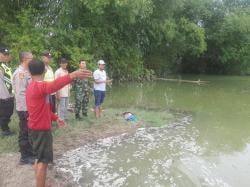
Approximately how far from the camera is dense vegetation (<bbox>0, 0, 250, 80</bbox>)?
17984 millimetres

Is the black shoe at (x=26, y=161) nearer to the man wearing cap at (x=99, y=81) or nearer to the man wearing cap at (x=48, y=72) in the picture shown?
the man wearing cap at (x=48, y=72)

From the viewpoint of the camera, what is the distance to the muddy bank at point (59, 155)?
615 centimetres

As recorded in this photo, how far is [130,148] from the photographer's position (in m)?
8.72

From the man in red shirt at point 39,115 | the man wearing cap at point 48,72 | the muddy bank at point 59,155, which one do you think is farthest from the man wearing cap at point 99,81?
the man in red shirt at point 39,115

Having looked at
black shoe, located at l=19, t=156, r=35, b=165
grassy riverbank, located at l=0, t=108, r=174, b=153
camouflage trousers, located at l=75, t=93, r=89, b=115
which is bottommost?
grassy riverbank, located at l=0, t=108, r=174, b=153

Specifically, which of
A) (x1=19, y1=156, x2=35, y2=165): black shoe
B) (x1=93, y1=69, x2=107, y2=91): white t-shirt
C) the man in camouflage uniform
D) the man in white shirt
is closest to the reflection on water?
(x1=19, y1=156, x2=35, y2=165): black shoe

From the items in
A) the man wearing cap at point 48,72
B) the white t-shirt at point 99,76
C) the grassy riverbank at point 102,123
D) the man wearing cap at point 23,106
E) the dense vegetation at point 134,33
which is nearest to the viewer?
the man wearing cap at point 23,106

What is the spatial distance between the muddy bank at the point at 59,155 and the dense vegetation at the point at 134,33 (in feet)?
22.7

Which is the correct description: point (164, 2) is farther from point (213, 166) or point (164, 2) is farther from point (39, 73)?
point (39, 73)

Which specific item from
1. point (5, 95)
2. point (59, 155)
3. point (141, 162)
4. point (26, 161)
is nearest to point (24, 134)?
point (26, 161)

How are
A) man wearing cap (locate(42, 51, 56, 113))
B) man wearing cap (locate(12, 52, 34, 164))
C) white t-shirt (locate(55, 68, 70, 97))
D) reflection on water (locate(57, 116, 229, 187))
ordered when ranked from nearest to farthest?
man wearing cap (locate(12, 52, 34, 164)), reflection on water (locate(57, 116, 229, 187)), man wearing cap (locate(42, 51, 56, 113)), white t-shirt (locate(55, 68, 70, 97))

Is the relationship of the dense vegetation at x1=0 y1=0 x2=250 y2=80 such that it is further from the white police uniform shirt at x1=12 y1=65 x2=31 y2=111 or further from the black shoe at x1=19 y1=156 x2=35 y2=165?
the black shoe at x1=19 y1=156 x2=35 y2=165

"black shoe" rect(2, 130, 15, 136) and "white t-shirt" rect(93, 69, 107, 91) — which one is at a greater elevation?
"white t-shirt" rect(93, 69, 107, 91)

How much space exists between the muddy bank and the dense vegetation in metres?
6.93
